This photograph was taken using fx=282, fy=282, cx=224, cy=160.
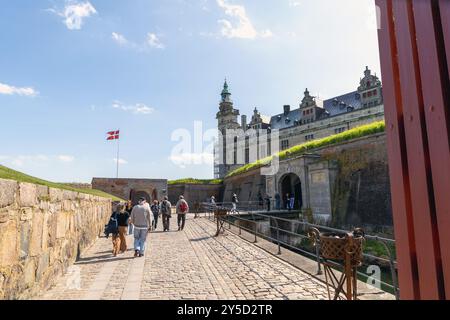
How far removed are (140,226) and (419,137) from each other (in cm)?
742

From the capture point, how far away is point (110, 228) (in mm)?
7617

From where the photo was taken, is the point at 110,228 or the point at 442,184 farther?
the point at 110,228

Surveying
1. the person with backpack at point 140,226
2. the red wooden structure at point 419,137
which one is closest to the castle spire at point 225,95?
the person with backpack at point 140,226

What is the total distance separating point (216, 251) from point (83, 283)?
3924 millimetres

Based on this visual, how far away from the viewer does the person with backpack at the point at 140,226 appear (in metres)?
7.69

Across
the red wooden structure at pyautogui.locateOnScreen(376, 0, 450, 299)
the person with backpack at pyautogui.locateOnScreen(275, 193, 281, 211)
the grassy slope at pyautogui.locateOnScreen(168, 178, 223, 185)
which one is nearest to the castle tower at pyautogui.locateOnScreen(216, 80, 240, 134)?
the grassy slope at pyautogui.locateOnScreen(168, 178, 223, 185)

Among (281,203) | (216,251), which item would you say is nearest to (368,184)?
(281,203)

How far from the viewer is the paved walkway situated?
15.0 ft

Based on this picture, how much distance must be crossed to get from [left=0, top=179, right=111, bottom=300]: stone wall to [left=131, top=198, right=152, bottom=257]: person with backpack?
5.66 feet

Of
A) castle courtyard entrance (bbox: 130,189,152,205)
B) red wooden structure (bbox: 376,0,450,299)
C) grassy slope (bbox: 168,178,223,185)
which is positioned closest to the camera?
red wooden structure (bbox: 376,0,450,299)

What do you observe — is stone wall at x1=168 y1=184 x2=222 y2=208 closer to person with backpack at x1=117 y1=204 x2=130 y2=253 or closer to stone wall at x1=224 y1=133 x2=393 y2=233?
stone wall at x1=224 y1=133 x2=393 y2=233

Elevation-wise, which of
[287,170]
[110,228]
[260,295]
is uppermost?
[287,170]

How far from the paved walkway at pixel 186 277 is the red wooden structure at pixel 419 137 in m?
3.12
